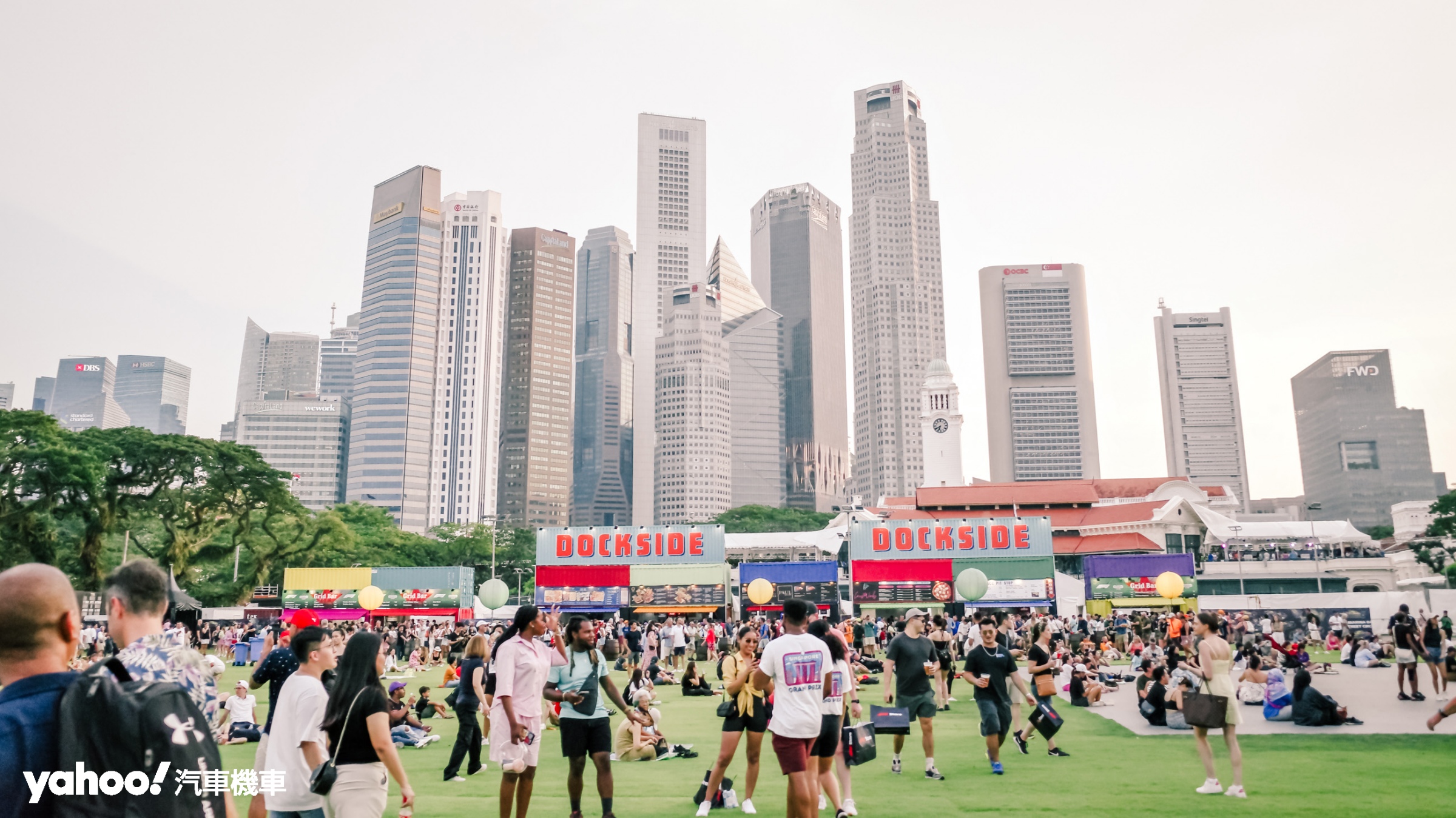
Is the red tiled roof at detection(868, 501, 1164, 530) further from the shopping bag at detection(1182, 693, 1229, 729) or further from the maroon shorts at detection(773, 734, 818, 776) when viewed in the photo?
the maroon shorts at detection(773, 734, 818, 776)

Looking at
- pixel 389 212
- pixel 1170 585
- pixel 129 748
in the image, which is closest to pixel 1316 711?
pixel 1170 585

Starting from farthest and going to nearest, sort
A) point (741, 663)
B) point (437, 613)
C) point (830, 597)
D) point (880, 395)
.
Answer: point (880, 395), point (437, 613), point (830, 597), point (741, 663)

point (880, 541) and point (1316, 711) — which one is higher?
point (880, 541)

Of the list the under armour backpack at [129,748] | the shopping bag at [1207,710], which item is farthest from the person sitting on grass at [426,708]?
the under armour backpack at [129,748]

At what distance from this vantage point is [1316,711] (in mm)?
13148

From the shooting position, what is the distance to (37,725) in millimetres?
2328

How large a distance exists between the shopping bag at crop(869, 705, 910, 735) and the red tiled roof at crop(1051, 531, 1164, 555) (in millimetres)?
53936

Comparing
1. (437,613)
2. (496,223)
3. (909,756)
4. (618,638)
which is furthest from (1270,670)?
(496,223)

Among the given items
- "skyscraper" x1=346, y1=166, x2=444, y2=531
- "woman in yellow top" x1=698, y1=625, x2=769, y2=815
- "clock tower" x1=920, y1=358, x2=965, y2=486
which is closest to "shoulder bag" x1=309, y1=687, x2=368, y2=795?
"woman in yellow top" x1=698, y1=625, x2=769, y2=815

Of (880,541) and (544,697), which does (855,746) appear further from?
(880,541)

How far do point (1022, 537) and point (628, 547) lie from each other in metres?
20.8

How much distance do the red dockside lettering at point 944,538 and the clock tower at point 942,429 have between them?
66.7 m

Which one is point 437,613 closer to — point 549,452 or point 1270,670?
point 1270,670

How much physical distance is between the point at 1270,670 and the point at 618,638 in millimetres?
20445
